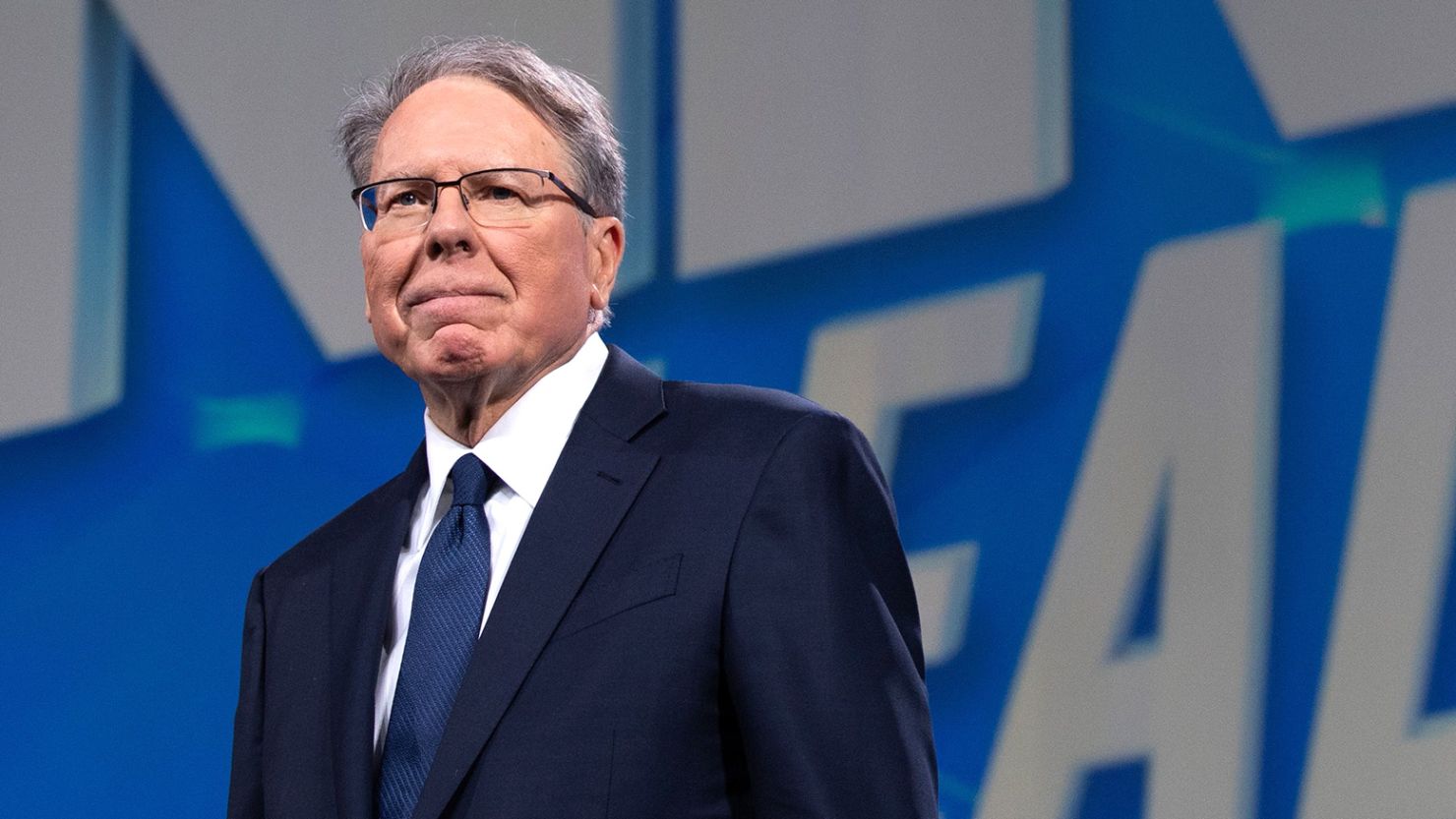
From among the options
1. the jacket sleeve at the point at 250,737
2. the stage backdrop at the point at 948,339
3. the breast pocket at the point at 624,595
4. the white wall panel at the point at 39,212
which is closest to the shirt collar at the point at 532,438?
the breast pocket at the point at 624,595

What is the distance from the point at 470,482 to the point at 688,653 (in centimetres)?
27

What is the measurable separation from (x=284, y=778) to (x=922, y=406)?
1359 mm

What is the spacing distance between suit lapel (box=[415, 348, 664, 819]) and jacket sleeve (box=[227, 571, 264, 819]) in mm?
313

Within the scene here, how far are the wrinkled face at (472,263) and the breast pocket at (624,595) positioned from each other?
0.22 meters

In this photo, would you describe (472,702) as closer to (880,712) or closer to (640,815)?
(640,815)

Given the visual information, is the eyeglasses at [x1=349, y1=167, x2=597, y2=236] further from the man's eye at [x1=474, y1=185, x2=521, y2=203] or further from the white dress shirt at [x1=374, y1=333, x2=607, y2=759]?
Answer: the white dress shirt at [x1=374, y1=333, x2=607, y2=759]

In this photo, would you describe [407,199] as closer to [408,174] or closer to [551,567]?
[408,174]

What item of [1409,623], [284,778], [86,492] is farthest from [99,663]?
[1409,623]

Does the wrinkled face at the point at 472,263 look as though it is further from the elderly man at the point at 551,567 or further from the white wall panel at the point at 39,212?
the white wall panel at the point at 39,212

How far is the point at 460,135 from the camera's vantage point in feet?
4.33

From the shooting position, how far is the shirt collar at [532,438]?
4.26 ft

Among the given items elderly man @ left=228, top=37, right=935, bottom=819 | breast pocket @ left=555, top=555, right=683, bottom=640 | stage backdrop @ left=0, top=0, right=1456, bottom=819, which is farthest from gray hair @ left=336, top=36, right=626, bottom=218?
stage backdrop @ left=0, top=0, right=1456, bottom=819

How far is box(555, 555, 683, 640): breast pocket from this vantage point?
117 cm

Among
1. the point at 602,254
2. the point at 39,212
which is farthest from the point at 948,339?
the point at 39,212
